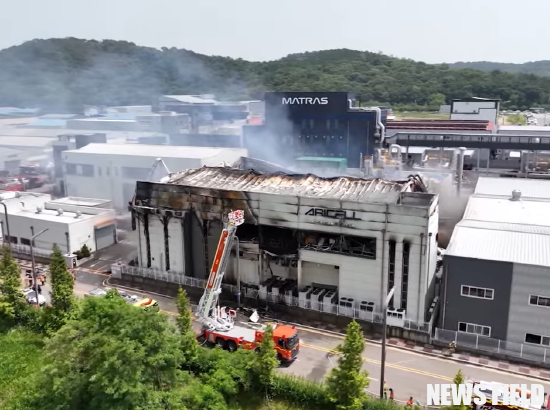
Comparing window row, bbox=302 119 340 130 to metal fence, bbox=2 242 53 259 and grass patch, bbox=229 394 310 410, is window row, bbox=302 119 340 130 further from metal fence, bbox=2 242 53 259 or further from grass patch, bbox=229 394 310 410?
grass patch, bbox=229 394 310 410

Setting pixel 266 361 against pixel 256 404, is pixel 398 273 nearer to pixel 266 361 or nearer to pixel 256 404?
pixel 266 361

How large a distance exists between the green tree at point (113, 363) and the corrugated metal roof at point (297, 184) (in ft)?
35.5

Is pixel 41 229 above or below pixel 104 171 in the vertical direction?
below

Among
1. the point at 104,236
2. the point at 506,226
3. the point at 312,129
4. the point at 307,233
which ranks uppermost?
the point at 312,129

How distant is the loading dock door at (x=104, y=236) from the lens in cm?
3237

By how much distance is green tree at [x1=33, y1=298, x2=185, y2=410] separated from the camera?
13.3 m

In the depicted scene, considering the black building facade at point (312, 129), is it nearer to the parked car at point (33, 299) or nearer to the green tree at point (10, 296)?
the parked car at point (33, 299)

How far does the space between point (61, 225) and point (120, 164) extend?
11.7 m

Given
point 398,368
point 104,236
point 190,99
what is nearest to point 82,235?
point 104,236

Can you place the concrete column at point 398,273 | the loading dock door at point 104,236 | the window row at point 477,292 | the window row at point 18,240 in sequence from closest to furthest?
1. the window row at point 477,292
2. the concrete column at point 398,273
3. the loading dock door at point 104,236
4. the window row at point 18,240

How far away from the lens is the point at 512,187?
3034 centimetres

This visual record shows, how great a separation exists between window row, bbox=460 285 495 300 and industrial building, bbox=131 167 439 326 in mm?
1794

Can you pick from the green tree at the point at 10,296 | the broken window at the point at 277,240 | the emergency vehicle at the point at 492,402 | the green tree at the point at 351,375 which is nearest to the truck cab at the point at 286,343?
the green tree at the point at 351,375

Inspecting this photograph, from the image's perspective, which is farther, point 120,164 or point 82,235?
point 120,164
